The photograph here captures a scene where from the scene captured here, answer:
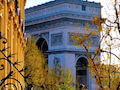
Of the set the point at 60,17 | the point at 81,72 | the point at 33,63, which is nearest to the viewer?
the point at 33,63

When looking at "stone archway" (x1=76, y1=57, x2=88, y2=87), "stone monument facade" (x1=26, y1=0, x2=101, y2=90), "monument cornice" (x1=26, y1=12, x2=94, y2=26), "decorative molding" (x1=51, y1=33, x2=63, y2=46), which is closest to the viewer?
"stone monument facade" (x1=26, y1=0, x2=101, y2=90)

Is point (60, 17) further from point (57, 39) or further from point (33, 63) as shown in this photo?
point (33, 63)

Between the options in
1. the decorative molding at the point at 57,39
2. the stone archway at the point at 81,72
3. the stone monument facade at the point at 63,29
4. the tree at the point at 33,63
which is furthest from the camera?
the stone archway at the point at 81,72

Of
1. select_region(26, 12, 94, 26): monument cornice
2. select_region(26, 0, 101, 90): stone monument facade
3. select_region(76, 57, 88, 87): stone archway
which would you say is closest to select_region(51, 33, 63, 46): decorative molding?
select_region(26, 0, 101, 90): stone monument facade

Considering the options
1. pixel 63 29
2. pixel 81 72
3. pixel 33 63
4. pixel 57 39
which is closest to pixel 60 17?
pixel 63 29

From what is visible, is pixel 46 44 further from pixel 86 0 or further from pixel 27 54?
pixel 27 54

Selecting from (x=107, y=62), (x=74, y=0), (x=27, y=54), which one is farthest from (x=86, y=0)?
(x=107, y=62)

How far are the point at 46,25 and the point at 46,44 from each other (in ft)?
15.5

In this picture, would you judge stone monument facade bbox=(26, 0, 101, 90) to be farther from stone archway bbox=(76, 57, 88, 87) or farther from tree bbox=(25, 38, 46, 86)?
tree bbox=(25, 38, 46, 86)

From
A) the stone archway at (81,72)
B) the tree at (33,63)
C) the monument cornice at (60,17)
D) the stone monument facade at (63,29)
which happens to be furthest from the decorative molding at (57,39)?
the tree at (33,63)

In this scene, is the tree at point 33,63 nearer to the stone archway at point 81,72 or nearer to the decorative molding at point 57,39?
the decorative molding at point 57,39

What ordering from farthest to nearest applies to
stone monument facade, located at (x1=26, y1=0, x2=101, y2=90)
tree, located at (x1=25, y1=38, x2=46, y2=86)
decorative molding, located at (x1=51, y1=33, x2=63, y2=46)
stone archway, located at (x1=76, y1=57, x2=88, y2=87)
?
1. stone archway, located at (x1=76, y1=57, x2=88, y2=87)
2. decorative molding, located at (x1=51, y1=33, x2=63, y2=46)
3. stone monument facade, located at (x1=26, y1=0, x2=101, y2=90)
4. tree, located at (x1=25, y1=38, x2=46, y2=86)

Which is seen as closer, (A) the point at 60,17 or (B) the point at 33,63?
(B) the point at 33,63

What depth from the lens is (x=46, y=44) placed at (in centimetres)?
8544
